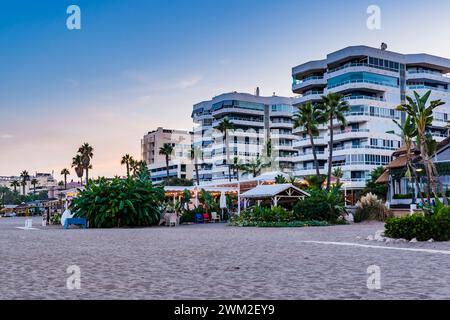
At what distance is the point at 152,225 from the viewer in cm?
3494

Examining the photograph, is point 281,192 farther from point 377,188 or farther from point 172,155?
point 172,155

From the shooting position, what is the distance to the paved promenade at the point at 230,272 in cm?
788

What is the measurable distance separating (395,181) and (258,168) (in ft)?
153

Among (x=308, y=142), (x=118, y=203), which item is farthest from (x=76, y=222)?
(x=308, y=142)

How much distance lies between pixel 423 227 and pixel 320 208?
14.1 meters

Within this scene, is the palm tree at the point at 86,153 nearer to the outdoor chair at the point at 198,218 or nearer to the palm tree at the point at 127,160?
the palm tree at the point at 127,160

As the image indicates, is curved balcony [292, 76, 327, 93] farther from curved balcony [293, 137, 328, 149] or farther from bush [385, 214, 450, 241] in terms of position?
bush [385, 214, 450, 241]

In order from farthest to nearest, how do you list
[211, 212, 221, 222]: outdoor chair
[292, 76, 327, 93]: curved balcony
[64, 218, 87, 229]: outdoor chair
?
[292, 76, 327, 93]: curved balcony, [211, 212, 221, 222]: outdoor chair, [64, 218, 87, 229]: outdoor chair

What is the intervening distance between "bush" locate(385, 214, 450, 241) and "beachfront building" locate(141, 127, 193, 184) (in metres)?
109

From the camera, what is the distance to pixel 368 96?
76500mm

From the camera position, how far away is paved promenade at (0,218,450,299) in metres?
7.88

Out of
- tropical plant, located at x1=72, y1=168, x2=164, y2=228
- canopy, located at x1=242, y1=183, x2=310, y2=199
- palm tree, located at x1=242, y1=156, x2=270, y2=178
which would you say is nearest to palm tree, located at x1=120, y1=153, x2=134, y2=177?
palm tree, located at x1=242, y1=156, x2=270, y2=178
